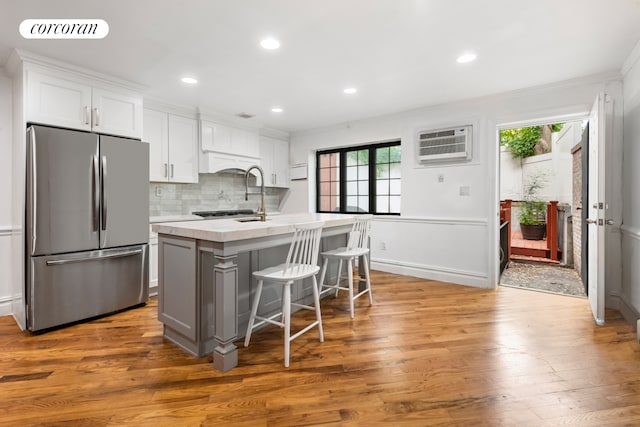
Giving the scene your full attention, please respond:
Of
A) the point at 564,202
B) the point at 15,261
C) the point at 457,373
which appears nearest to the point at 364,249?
the point at 457,373

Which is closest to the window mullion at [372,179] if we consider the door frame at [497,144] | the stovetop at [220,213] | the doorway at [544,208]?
the door frame at [497,144]

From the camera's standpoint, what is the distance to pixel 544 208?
6750 millimetres

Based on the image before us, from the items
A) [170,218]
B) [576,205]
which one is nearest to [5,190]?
[170,218]

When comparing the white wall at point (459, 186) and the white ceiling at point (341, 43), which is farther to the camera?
the white wall at point (459, 186)

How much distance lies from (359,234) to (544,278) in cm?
308

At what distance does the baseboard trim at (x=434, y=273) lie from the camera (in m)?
4.06

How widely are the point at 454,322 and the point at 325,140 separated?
12.2 ft

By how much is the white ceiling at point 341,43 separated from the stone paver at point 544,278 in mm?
2474

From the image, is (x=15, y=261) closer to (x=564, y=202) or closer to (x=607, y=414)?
(x=607, y=414)

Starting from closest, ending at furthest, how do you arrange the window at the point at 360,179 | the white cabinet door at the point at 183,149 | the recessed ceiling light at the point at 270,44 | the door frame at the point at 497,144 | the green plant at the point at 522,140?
1. the recessed ceiling light at the point at 270,44
2. the door frame at the point at 497,144
3. the white cabinet door at the point at 183,149
4. the window at the point at 360,179
5. the green plant at the point at 522,140

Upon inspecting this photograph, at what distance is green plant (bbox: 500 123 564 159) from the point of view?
24.6ft

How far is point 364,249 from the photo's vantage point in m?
3.29

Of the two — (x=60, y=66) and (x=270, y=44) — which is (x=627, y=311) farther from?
(x=60, y=66)

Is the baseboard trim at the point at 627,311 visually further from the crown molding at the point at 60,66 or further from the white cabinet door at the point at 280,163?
the crown molding at the point at 60,66
